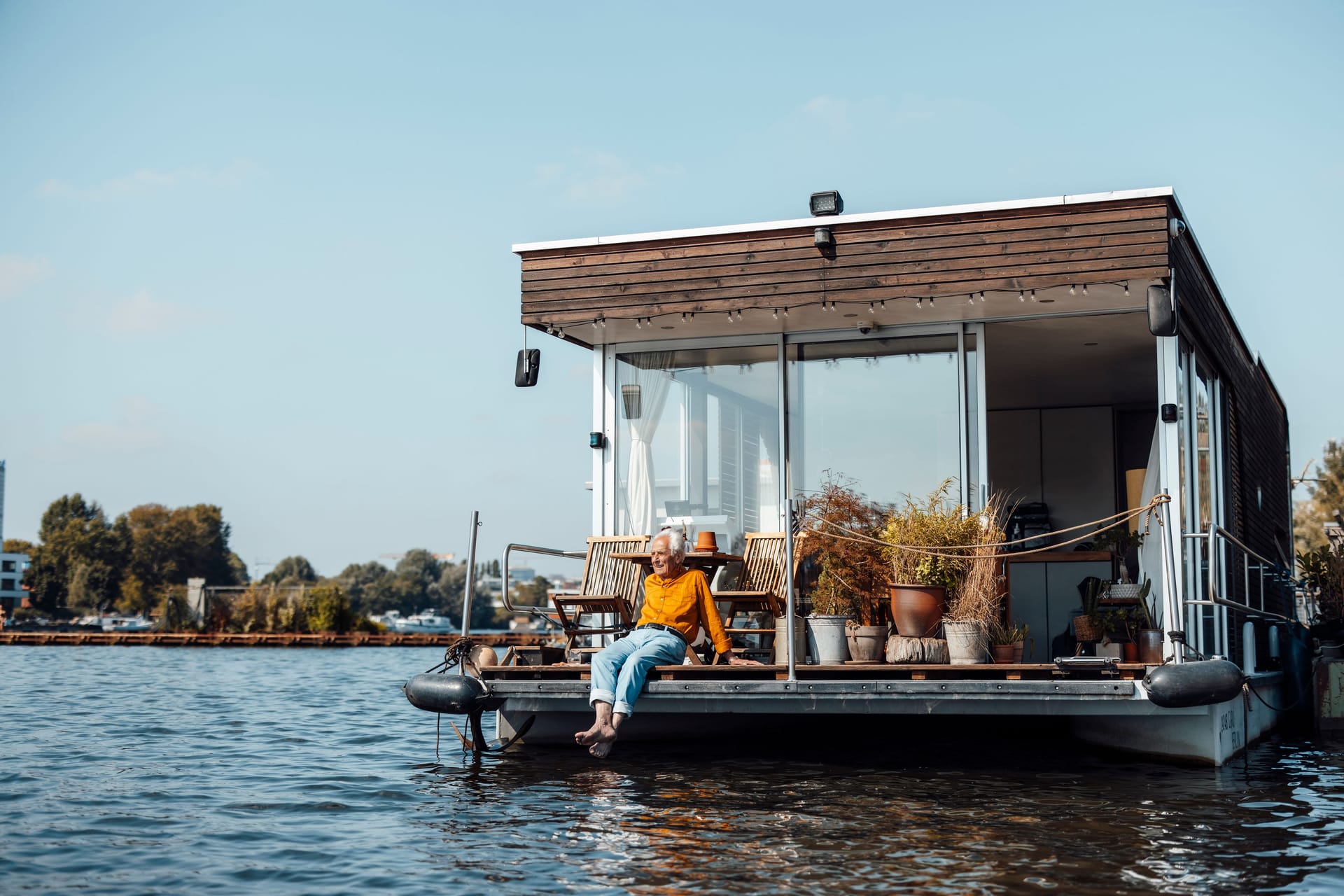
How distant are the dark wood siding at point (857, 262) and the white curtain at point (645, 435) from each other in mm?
867

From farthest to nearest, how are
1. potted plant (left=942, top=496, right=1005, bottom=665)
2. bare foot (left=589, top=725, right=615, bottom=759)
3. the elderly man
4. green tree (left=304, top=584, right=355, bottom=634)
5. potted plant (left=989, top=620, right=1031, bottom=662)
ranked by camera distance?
green tree (left=304, top=584, right=355, bottom=634) → potted plant (left=989, top=620, right=1031, bottom=662) → potted plant (left=942, top=496, right=1005, bottom=665) → the elderly man → bare foot (left=589, top=725, right=615, bottom=759)

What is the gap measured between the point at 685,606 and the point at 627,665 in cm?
68

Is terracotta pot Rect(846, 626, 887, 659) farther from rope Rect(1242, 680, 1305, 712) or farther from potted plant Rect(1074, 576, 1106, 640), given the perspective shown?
rope Rect(1242, 680, 1305, 712)

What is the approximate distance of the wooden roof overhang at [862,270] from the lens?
7.88m

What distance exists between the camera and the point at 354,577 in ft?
359

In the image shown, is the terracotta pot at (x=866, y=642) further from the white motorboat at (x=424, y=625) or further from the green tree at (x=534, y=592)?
the green tree at (x=534, y=592)

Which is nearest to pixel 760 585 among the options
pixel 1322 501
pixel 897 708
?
pixel 897 708

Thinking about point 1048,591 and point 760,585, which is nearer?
point 760,585

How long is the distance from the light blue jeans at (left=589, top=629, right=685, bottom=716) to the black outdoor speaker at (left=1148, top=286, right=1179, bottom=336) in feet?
11.1

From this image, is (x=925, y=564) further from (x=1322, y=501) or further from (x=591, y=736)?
(x=1322, y=501)

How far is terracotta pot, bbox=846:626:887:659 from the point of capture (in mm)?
7371

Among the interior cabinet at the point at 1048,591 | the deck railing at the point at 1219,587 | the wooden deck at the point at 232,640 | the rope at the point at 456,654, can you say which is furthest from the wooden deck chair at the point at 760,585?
the wooden deck at the point at 232,640

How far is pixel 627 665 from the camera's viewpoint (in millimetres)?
7027

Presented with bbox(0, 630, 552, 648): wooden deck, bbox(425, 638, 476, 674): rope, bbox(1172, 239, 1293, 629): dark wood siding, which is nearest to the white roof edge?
bbox(1172, 239, 1293, 629): dark wood siding
